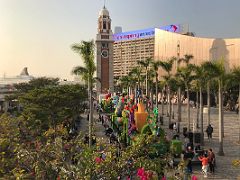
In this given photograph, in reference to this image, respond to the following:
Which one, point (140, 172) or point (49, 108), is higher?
point (49, 108)

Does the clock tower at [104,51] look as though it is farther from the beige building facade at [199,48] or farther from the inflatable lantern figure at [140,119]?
the inflatable lantern figure at [140,119]

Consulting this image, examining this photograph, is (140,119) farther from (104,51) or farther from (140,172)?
(104,51)

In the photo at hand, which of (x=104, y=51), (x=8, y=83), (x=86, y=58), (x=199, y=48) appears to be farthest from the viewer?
(x=8, y=83)

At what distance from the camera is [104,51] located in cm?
6838

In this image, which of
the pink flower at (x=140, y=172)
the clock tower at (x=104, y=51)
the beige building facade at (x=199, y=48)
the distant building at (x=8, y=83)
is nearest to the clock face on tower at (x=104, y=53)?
the clock tower at (x=104, y=51)

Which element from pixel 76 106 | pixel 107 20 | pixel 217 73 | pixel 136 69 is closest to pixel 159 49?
pixel 107 20

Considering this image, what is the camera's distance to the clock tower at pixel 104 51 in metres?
68.2

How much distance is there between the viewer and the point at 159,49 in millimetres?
81562

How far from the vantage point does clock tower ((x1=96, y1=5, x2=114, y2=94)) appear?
A: 68.2 metres

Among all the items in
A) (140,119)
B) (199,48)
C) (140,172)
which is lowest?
(140,172)

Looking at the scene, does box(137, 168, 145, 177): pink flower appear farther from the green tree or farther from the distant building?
the distant building

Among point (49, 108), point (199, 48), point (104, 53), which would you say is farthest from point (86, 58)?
point (199, 48)

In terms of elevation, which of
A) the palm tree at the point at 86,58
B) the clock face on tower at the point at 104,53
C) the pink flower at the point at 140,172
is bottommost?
the pink flower at the point at 140,172

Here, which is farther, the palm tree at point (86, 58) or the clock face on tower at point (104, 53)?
the clock face on tower at point (104, 53)
